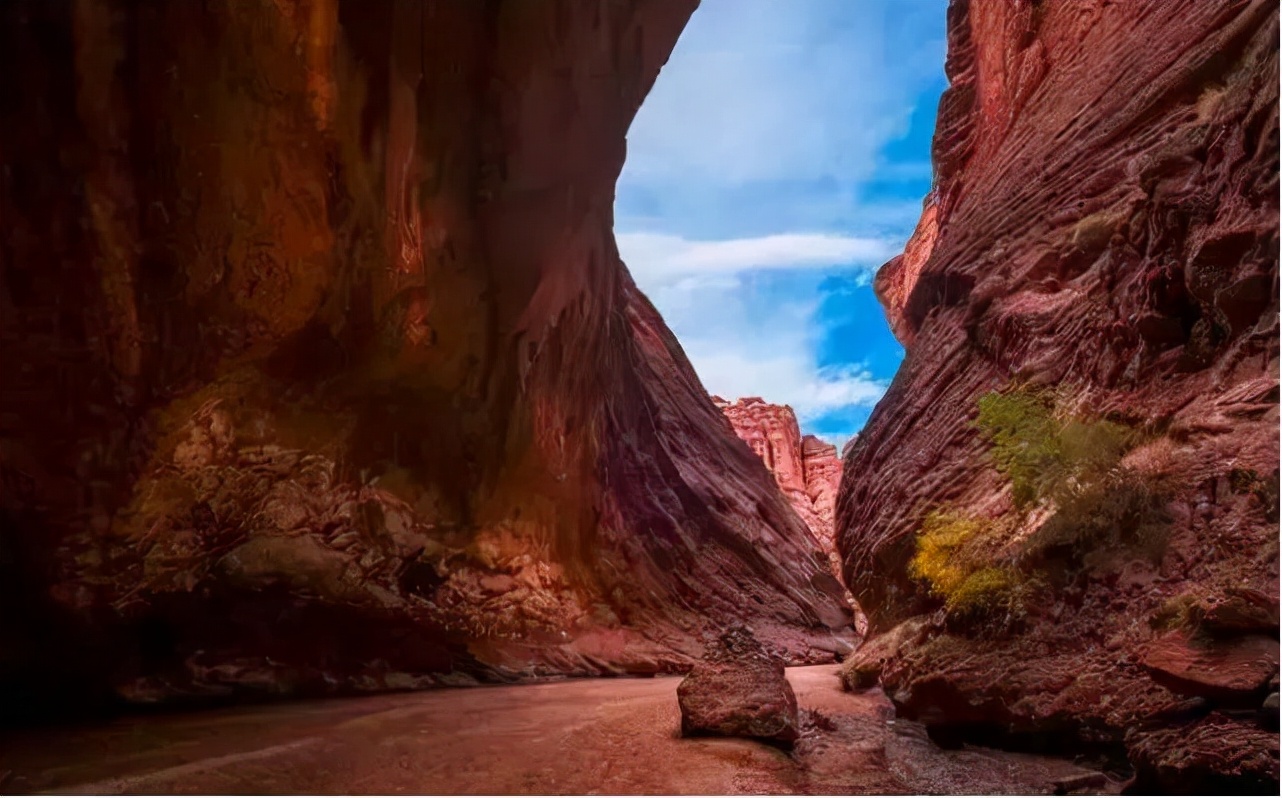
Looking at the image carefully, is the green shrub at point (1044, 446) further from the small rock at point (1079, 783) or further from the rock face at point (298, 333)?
the rock face at point (298, 333)

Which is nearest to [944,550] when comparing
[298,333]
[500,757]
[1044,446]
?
[1044,446]

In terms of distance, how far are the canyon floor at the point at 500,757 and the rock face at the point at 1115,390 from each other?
399 millimetres

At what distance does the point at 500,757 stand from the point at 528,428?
5.70 metres

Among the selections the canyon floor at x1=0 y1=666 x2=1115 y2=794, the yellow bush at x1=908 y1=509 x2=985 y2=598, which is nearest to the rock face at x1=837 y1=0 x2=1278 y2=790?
the yellow bush at x1=908 y1=509 x2=985 y2=598

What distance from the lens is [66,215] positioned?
6.54 meters

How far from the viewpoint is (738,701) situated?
179 inches

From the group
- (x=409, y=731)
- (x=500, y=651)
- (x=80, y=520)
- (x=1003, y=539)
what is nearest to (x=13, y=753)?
(x=409, y=731)

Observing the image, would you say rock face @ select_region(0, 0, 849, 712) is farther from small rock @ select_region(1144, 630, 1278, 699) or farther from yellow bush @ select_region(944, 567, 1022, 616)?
small rock @ select_region(1144, 630, 1278, 699)

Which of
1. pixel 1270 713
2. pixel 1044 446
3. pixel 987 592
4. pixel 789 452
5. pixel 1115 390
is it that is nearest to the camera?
pixel 1270 713

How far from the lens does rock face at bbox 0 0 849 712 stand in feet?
21.4

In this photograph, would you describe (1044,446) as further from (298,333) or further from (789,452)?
(789,452)

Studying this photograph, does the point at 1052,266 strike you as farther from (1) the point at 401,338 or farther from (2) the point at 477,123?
(1) the point at 401,338

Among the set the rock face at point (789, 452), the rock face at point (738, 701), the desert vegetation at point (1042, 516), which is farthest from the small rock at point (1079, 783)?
the rock face at point (789, 452)

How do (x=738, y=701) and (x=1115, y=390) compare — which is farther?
(x=1115, y=390)
